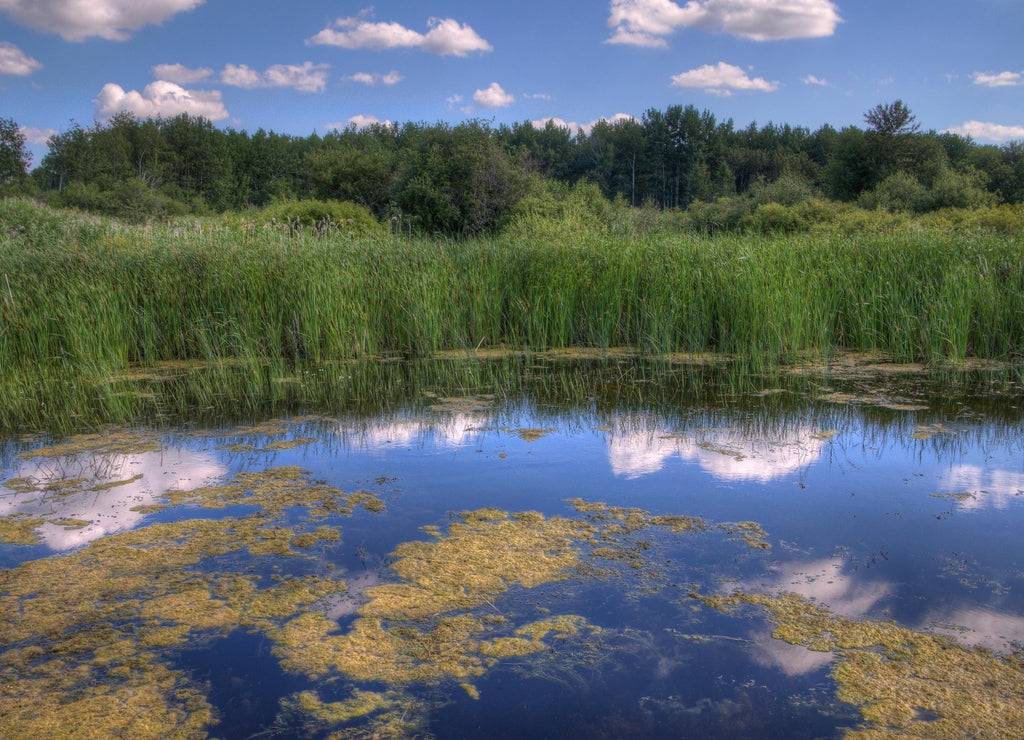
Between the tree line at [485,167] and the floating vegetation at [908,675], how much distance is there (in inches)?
675

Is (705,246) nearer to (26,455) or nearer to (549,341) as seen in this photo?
(549,341)

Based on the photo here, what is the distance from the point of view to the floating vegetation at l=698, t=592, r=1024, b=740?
6.54 ft

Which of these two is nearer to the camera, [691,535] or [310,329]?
[691,535]

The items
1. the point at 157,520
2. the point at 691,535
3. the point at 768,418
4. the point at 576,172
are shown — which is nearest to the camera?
the point at 691,535

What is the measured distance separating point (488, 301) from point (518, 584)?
17.7 feet

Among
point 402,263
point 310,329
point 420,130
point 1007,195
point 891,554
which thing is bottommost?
point 891,554

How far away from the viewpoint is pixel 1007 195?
88.6ft

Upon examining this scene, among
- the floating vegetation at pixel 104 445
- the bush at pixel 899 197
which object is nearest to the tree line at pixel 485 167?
the bush at pixel 899 197

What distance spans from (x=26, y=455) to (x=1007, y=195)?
30.9 meters

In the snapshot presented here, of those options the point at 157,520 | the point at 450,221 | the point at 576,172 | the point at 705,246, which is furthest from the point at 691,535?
the point at 576,172

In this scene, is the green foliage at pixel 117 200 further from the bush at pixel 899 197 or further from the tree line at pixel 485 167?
the bush at pixel 899 197

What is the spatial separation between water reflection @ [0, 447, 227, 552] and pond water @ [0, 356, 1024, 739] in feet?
0.06

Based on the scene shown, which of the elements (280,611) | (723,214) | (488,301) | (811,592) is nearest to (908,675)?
(811,592)

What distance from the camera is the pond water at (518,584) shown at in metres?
2.09
